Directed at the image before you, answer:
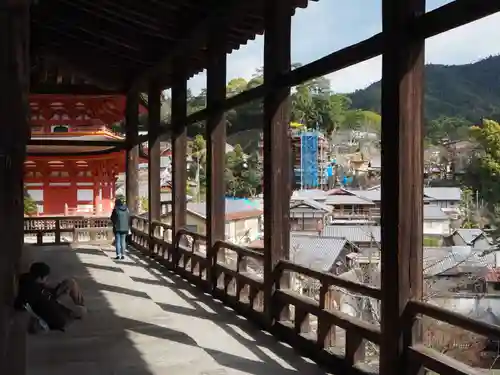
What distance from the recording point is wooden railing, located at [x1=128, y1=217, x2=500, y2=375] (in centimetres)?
330

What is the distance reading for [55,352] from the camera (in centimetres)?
477

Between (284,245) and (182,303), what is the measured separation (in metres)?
1.92

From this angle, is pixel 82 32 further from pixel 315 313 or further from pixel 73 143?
pixel 73 143

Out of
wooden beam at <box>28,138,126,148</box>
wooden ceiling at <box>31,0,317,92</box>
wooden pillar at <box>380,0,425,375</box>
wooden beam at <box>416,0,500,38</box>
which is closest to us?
wooden beam at <box>416,0,500,38</box>

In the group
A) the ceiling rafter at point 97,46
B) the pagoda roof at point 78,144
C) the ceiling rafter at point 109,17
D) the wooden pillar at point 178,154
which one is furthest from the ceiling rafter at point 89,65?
the pagoda roof at point 78,144

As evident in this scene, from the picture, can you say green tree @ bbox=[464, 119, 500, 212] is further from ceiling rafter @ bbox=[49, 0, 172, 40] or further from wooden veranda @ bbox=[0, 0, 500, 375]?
ceiling rafter @ bbox=[49, 0, 172, 40]

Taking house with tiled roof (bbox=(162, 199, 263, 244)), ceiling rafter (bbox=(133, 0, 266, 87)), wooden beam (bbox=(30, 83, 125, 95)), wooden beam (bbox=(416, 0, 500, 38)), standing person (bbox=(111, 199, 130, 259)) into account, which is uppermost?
wooden beam (bbox=(30, 83, 125, 95))

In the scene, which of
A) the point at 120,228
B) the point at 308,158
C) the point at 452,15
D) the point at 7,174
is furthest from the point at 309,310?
the point at 308,158

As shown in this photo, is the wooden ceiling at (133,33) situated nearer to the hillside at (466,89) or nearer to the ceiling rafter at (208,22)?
the ceiling rafter at (208,22)

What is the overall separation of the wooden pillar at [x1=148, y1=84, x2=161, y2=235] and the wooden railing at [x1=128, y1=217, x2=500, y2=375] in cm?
255

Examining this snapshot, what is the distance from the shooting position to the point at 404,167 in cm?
352

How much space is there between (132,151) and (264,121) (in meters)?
8.30

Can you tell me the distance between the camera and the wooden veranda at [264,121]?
2678 mm

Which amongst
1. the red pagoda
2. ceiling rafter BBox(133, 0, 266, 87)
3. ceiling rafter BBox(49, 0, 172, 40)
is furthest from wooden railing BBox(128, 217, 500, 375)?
the red pagoda
